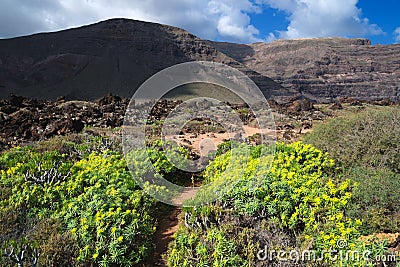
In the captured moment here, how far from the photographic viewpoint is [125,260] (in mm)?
3729

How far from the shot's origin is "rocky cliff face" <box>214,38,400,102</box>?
77.2 meters

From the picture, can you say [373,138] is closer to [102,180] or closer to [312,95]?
[102,180]

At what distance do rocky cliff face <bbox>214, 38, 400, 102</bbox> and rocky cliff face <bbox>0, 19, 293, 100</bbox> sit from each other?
15861 mm

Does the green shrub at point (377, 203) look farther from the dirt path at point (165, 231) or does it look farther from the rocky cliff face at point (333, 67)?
the rocky cliff face at point (333, 67)

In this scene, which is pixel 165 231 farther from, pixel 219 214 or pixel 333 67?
pixel 333 67

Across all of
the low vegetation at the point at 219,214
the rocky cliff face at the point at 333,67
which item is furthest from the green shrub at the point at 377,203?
the rocky cliff face at the point at 333,67

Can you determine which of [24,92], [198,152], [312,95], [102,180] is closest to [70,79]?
[24,92]

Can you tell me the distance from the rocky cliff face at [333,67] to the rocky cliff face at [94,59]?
624 inches

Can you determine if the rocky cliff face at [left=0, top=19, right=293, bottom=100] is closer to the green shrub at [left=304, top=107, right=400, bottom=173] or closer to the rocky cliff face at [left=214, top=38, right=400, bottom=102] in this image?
the rocky cliff face at [left=214, top=38, right=400, bottom=102]

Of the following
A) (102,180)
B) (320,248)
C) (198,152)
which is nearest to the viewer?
(320,248)

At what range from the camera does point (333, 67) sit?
8588 cm

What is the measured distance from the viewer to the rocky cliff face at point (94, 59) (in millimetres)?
45406

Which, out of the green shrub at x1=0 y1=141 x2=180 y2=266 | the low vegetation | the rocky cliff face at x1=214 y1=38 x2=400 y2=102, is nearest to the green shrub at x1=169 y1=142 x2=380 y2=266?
the low vegetation

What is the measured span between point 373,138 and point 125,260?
214 inches
